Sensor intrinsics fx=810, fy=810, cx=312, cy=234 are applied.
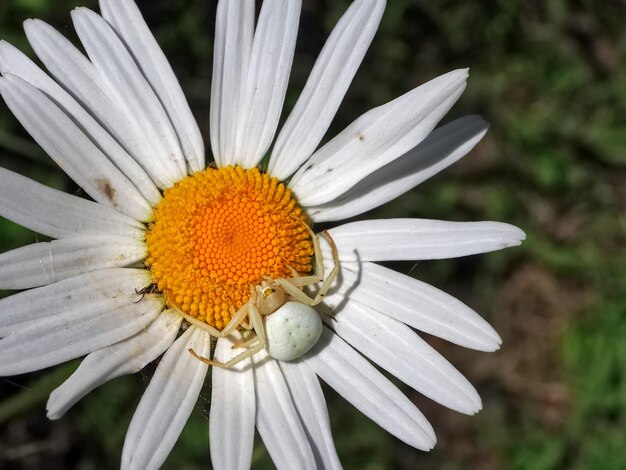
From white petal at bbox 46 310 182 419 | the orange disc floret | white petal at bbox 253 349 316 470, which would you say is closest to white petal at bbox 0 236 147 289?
the orange disc floret

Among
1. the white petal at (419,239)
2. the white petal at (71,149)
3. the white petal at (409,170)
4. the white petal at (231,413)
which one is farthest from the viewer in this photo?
the white petal at (409,170)

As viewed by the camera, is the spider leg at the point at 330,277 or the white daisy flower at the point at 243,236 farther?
the spider leg at the point at 330,277

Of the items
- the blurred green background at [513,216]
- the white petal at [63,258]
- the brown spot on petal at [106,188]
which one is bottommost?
the blurred green background at [513,216]

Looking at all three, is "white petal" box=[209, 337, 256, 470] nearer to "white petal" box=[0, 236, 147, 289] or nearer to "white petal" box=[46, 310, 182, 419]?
"white petal" box=[46, 310, 182, 419]

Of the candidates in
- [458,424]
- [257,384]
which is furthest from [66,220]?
[458,424]

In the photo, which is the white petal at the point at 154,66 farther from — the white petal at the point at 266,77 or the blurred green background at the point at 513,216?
the blurred green background at the point at 513,216

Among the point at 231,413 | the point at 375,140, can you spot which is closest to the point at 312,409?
the point at 231,413

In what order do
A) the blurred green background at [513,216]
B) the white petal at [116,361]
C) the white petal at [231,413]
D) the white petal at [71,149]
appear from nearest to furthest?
the white petal at [116,361], the white petal at [71,149], the white petal at [231,413], the blurred green background at [513,216]

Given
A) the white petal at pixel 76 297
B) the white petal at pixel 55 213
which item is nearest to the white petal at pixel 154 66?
the white petal at pixel 55 213

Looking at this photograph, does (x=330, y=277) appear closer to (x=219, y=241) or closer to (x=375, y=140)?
(x=219, y=241)
